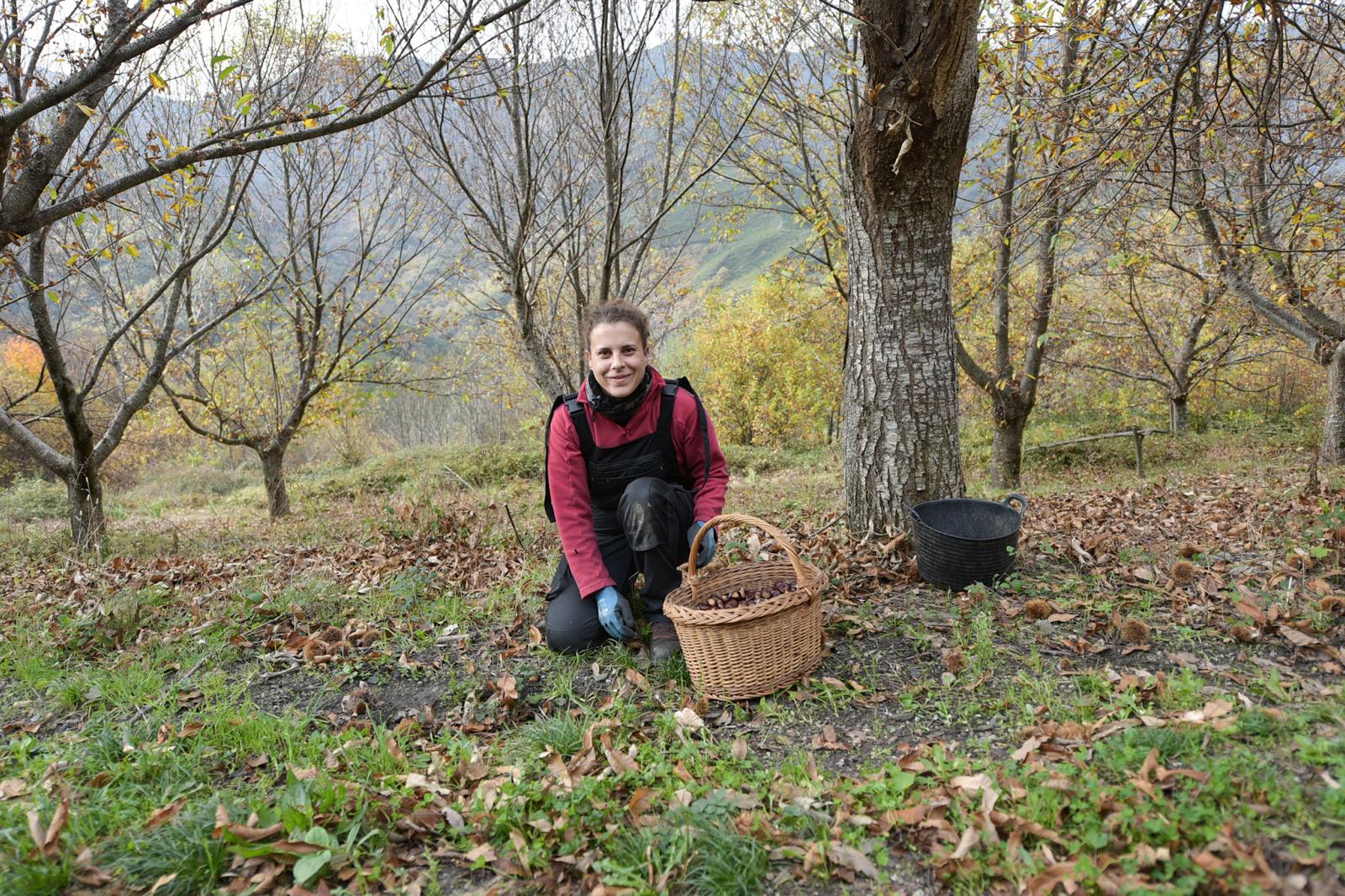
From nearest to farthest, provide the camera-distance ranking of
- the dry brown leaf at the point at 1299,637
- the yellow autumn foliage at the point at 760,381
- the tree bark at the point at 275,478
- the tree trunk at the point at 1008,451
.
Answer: the dry brown leaf at the point at 1299,637 → the tree trunk at the point at 1008,451 → the tree bark at the point at 275,478 → the yellow autumn foliage at the point at 760,381

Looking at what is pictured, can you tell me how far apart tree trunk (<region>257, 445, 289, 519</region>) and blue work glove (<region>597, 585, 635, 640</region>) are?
27.6 ft

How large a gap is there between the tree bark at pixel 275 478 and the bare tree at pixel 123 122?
227 centimetres

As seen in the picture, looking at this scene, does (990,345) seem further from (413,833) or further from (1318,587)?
(413,833)

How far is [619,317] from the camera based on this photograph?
3166 millimetres

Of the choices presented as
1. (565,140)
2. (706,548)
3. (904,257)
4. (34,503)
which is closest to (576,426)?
(706,548)

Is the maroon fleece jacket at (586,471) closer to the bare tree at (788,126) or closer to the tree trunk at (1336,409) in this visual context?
the bare tree at (788,126)

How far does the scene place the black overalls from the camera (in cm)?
320

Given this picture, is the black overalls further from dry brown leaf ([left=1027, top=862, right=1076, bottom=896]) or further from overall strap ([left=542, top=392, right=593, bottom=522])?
dry brown leaf ([left=1027, top=862, right=1076, bottom=896])

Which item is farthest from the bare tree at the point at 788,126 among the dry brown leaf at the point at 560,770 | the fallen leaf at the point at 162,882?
the fallen leaf at the point at 162,882

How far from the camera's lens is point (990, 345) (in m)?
16.1

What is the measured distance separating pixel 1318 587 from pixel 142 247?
12375 mm

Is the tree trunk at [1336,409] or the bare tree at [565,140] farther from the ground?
the bare tree at [565,140]

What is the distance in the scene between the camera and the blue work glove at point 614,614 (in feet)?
10.4

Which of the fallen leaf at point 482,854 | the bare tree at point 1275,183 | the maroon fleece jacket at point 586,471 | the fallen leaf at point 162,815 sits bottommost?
the fallen leaf at point 482,854
